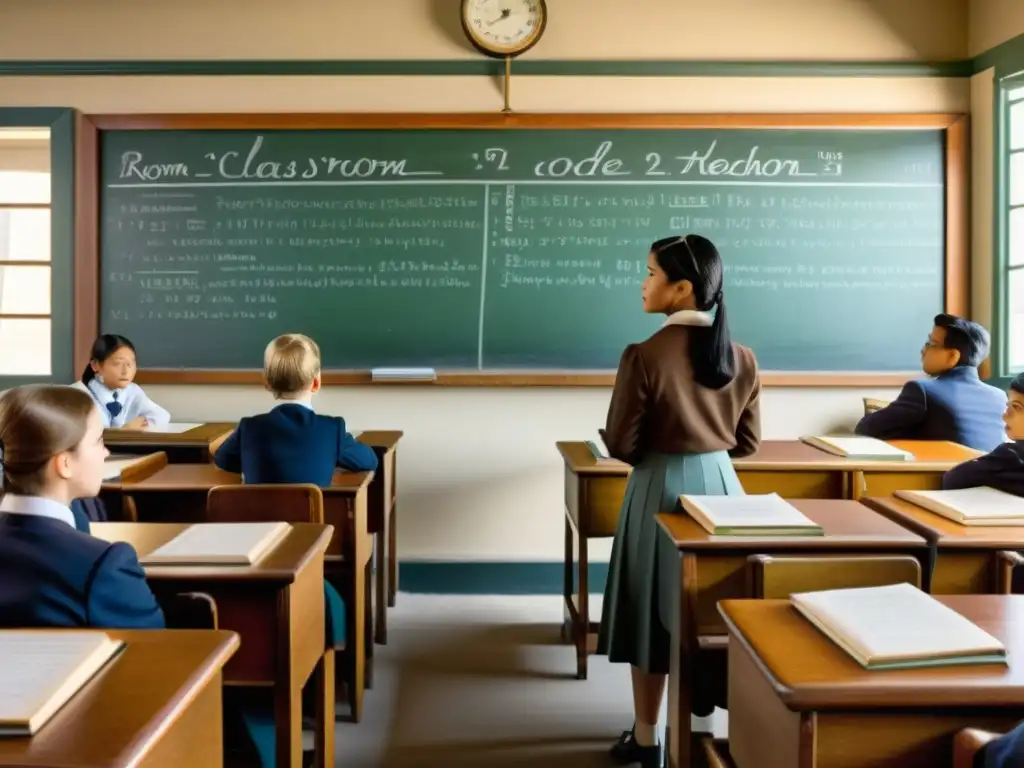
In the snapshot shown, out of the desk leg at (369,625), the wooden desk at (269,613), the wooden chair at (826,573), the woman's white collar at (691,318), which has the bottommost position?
the desk leg at (369,625)

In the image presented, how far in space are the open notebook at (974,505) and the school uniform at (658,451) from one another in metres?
0.45

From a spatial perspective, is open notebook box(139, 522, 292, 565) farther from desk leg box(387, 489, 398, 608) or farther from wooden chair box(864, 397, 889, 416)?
wooden chair box(864, 397, 889, 416)

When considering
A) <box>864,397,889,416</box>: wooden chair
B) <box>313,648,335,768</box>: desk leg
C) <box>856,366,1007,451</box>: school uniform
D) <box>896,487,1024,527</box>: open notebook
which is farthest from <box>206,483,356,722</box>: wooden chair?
<box>864,397,889,416</box>: wooden chair

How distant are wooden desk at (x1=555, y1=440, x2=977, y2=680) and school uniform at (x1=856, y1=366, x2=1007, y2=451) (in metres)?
0.15

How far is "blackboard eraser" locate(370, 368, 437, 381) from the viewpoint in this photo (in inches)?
155

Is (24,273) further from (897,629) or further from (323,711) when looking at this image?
(897,629)

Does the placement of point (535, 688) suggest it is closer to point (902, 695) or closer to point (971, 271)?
point (902, 695)

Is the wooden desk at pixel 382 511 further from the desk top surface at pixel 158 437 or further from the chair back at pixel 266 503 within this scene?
the chair back at pixel 266 503

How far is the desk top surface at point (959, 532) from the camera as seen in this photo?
184 cm

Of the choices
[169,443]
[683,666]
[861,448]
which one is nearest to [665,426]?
[683,666]

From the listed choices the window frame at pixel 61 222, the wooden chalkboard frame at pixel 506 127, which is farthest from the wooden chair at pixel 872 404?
the window frame at pixel 61 222

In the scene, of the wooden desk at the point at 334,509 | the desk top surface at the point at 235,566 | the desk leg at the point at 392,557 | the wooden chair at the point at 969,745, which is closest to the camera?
the wooden chair at the point at 969,745

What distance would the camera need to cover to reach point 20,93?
13.0 ft

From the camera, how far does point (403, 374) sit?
12.9 feet
